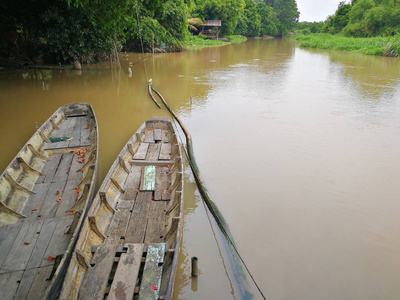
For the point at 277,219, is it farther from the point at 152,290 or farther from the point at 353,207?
the point at 152,290

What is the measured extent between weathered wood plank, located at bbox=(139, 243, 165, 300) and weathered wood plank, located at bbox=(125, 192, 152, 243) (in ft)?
1.10

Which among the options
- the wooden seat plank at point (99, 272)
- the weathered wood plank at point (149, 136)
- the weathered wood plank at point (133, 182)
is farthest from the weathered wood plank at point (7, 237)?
the weathered wood plank at point (149, 136)

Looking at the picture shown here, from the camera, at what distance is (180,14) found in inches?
867

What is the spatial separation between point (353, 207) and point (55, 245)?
16.2 feet

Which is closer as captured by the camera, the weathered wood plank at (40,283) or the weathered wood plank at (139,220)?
the weathered wood plank at (40,283)

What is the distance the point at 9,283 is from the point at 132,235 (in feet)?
4.61

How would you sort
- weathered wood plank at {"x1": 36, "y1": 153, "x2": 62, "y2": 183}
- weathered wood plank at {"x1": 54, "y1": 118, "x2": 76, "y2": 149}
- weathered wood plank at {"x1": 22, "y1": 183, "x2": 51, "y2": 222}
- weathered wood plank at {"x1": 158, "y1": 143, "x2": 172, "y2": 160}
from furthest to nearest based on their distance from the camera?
weathered wood plank at {"x1": 54, "y1": 118, "x2": 76, "y2": 149}
weathered wood plank at {"x1": 158, "y1": 143, "x2": 172, "y2": 160}
weathered wood plank at {"x1": 36, "y1": 153, "x2": 62, "y2": 183}
weathered wood plank at {"x1": 22, "y1": 183, "x2": 51, "y2": 222}

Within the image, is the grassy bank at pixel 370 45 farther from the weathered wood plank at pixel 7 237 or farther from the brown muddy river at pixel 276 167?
the weathered wood plank at pixel 7 237

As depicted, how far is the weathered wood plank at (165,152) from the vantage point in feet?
19.1

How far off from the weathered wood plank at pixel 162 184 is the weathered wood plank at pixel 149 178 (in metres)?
0.07

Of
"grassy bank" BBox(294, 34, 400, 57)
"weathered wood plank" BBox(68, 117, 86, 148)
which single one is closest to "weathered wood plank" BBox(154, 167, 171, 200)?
"weathered wood plank" BBox(68, 117, 86, 148)

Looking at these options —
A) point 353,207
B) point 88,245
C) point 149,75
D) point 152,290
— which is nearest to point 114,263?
point 88,245

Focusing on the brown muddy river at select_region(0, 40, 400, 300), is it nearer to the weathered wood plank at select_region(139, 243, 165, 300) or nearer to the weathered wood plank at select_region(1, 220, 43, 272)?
the weathered wood plank at select_region(139, 243, 165, 300)

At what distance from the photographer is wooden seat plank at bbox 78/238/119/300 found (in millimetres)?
2869
